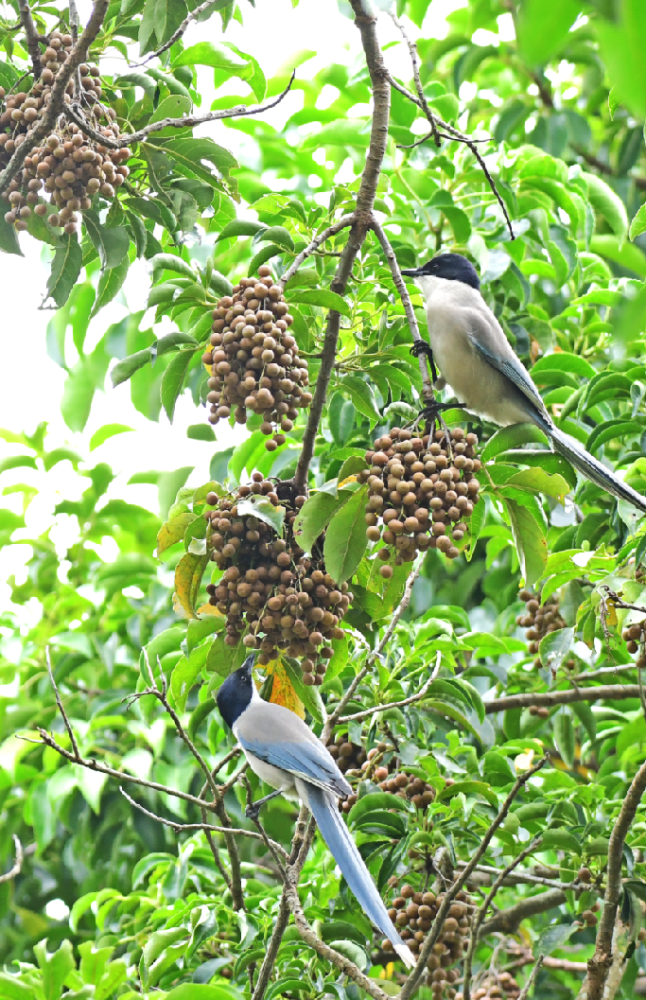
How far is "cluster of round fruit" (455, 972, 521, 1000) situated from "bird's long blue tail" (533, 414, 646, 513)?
152cm

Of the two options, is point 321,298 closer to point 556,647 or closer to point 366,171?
point 366,171

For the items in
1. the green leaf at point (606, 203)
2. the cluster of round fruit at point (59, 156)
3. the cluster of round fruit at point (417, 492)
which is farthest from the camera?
the green leaf at point (606, 203)

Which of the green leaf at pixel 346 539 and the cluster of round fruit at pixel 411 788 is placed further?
the cluster of round fruit at pixel 411 788

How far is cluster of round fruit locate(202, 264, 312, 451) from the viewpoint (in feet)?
6.61

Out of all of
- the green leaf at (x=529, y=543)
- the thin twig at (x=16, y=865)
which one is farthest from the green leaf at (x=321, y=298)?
the thin twig at (x=16, y=865)

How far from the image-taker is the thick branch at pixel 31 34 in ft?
7.17

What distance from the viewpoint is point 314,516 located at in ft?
6.37

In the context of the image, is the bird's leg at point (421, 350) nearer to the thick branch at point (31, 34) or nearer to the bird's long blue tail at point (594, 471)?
the bird's long blue tail at point (594, 471)

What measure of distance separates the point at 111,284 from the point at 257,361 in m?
0.86

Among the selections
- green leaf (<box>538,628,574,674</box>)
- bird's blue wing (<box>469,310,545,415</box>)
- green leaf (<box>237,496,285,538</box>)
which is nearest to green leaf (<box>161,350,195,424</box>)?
green leaf (<box>237,496,285,538</box>)

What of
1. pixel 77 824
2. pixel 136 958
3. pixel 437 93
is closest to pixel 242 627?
pixel 136 958

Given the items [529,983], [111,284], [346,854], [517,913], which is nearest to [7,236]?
[111,284]

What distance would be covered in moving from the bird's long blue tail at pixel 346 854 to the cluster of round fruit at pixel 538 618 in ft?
3.64

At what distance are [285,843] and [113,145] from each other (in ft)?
10.6
